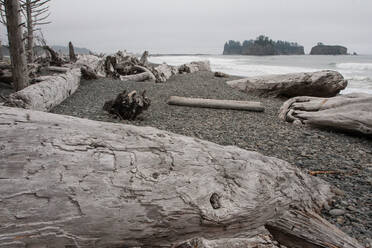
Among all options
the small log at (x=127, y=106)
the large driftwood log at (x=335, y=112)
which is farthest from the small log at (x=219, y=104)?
the small log at (x=127, y=106)

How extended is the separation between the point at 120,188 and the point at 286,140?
3.12 metres

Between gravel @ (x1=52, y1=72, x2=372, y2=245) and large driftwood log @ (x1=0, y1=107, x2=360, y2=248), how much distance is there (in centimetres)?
75

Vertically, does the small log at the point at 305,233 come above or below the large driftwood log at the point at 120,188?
below

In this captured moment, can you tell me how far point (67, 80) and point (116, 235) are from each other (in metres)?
6.20

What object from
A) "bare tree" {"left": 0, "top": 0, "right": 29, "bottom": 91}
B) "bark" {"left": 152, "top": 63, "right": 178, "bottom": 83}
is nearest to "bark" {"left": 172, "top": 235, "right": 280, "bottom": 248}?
"bare tree" {"left": 0, "top": 0, "right": 29, "bottom": 91}

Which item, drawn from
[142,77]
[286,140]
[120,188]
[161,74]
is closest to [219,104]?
[286,140]

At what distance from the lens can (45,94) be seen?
4.88 meters

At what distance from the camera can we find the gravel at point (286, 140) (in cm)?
217

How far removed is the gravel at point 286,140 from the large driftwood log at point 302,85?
1.65 metres

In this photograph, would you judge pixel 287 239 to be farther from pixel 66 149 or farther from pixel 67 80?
pixel 67 80

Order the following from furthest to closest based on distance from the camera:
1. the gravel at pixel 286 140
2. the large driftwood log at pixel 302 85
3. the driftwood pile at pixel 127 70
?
the driftwood pile at pixel 127 70
the large driftwood log at pixel 302 85
the gravel at pixel 286 140

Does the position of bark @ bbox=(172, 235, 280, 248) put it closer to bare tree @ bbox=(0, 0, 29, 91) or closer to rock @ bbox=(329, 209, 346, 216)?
rock @ bbox=(329, 209, 346, 216)

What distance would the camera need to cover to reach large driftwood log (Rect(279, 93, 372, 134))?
13.2 feet

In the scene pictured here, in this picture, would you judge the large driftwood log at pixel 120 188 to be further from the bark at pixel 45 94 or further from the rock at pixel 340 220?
the bark at pixel 45 94
